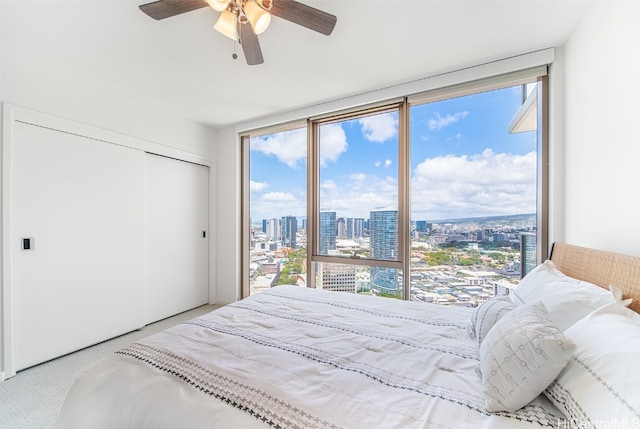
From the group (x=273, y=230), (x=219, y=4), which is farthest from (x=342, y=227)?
(x=219, y=4)

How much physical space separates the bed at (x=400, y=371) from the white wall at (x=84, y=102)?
2.03 m

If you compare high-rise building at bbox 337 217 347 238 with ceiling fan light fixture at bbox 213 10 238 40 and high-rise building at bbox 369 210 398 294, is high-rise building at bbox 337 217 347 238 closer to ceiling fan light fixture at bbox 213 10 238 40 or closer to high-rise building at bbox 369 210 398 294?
high-rise building at bbox 369 210 398 294

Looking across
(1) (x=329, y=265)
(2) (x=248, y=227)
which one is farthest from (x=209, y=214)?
(1) (x=329, y=265)

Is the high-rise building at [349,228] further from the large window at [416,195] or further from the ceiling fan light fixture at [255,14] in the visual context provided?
the ceiling fan light fixture at [255,14]

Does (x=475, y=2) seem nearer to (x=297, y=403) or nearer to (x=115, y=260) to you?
(x=297, y=403)

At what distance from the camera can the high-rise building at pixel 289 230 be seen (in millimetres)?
3506

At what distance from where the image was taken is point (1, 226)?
2.00 m

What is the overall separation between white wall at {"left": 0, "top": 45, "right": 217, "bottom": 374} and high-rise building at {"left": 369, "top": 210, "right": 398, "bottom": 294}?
2.66m

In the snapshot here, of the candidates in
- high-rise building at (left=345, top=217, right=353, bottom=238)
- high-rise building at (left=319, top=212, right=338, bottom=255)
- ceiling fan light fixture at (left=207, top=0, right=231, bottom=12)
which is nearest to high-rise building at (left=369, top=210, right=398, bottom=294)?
high-rise building at (left=345, top=217, right=353, bottom=238)

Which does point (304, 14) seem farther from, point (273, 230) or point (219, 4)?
point (273, 230)

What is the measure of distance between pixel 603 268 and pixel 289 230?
290 centimetres

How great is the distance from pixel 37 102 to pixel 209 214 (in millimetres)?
2077

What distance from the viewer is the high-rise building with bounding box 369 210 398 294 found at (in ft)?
9.36

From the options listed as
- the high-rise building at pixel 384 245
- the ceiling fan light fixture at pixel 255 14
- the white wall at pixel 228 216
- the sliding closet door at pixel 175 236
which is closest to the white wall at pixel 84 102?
the sliding closet door at pixel 175 236
